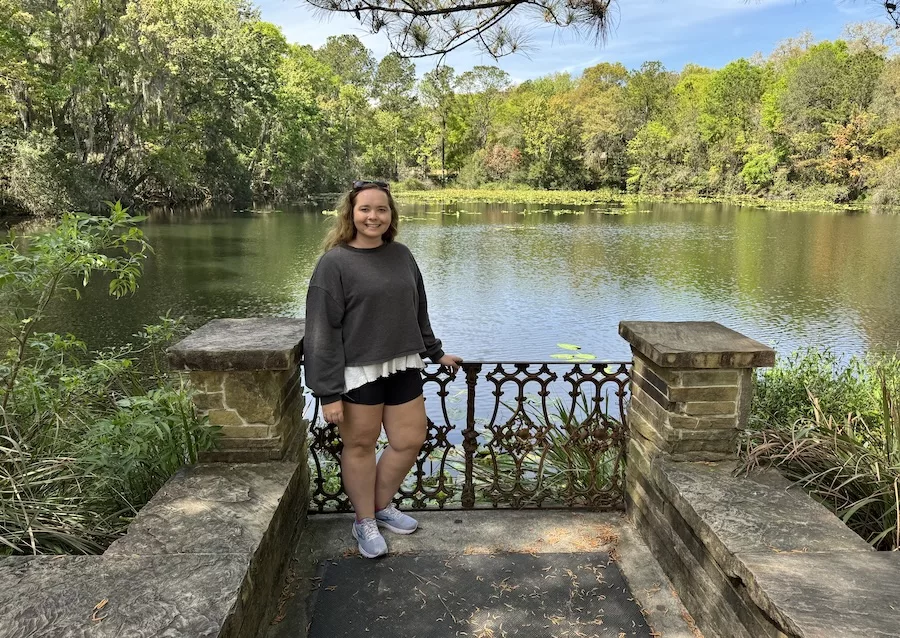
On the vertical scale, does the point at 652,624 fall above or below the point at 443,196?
below

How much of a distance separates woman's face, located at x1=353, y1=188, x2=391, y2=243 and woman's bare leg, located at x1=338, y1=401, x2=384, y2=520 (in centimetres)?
62

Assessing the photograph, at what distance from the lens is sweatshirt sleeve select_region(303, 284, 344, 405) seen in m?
2.01

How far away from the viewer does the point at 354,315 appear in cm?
204

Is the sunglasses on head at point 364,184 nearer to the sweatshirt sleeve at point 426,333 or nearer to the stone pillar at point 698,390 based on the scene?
the sweatshirt sleeve at point 426,333

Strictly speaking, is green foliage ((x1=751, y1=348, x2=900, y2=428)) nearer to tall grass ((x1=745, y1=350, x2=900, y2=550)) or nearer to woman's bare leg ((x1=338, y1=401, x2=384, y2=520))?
tall grass ((x1=745, y1=350, x2=900, y2=550))

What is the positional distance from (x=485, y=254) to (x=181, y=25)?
15.2 metres

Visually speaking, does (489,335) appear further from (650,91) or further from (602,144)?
(650,91)

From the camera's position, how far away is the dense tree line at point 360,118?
Result: 62.8 ft

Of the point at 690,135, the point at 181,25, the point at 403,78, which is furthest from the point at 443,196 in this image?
the point at 181,25

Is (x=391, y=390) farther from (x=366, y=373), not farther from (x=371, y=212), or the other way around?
(x=371, y=212)

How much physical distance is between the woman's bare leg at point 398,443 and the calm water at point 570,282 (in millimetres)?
5280

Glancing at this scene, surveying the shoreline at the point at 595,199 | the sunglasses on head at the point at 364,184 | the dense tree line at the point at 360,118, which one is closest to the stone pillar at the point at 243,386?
the sunglasses on head at the point at 364,184

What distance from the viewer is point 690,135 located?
41.3 m

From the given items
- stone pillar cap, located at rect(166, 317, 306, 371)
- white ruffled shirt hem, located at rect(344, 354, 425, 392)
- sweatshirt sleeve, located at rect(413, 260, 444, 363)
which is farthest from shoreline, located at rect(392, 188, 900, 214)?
stone pillar cap, located at rect(166, 317, 306, 371)
